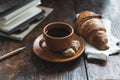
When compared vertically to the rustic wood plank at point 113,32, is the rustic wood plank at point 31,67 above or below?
above

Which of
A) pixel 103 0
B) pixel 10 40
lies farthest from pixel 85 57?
pixel 103 0

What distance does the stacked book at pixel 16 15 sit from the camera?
2.71ft

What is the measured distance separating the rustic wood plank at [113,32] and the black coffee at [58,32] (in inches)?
4.3

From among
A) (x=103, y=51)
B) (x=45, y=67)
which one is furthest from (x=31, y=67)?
(x=103, y=51)

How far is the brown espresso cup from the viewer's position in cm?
70

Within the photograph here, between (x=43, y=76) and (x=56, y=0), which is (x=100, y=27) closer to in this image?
(x=43, y=76)

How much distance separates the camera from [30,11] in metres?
0.91

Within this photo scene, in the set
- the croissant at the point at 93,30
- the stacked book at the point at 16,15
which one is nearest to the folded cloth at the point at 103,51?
the croissant at the point at 93,30

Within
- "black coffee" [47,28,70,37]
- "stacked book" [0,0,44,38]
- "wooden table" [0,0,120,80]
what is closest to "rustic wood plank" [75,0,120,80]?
"wooden table" [0,0,120,80]

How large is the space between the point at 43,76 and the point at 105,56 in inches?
7.8

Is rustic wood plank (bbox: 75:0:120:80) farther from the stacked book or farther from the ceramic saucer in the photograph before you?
the stacked book

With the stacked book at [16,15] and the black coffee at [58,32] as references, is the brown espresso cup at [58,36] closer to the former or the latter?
the black coffee at [58,32]

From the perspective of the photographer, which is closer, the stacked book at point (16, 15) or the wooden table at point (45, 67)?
the wooden table at point (45, 67)

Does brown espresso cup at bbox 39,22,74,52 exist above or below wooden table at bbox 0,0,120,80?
above
